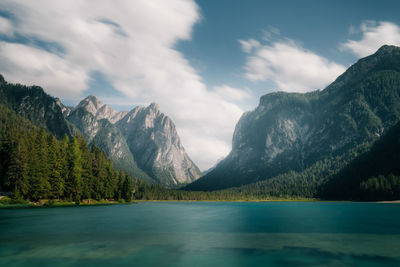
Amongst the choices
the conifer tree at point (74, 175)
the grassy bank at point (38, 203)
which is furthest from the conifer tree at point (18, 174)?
the conifer tree at point (74, 175)

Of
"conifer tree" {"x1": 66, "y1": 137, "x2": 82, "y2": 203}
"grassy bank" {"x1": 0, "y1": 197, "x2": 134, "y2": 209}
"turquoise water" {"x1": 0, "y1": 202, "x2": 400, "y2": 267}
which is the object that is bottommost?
"turquoise water" {"x1": 0, "y1": 202, "x2": 400, "y2": 267}

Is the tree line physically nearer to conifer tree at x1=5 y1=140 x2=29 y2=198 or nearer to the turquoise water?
conifer tree at x1=5 y1=140 x2=29 y2=198

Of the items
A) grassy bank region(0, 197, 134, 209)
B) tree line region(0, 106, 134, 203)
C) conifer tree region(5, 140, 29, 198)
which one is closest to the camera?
grassy bank region(0, 197, 134, 209)

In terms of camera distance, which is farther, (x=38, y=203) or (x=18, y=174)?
(x=38, y=203)

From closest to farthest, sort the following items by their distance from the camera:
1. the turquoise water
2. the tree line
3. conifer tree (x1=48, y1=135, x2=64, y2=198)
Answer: the turquoise water < the tree line < conifer tree (x1=48, y1=135, x2=64, y2=198)

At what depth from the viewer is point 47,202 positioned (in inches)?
3632

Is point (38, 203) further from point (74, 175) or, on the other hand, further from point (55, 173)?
point (74, 175)

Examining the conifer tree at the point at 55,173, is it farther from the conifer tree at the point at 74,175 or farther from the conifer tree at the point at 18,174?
the conifer tree at the point at 18,174

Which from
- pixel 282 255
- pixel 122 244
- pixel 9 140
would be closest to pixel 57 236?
pixel 122 244

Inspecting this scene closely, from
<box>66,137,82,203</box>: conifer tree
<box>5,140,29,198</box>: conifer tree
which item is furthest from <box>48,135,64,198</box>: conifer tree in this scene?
<box>5,140,29,198</box>: conifer tree

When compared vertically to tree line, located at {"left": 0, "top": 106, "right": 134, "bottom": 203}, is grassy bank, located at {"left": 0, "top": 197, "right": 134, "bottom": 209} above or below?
below

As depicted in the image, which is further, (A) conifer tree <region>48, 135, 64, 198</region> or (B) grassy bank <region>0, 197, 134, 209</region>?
(A) conifer tree <region>48, 135, 64, 198</region>

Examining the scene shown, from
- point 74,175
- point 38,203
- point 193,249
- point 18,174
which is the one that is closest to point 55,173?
point 74,175

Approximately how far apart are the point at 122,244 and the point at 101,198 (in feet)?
335
